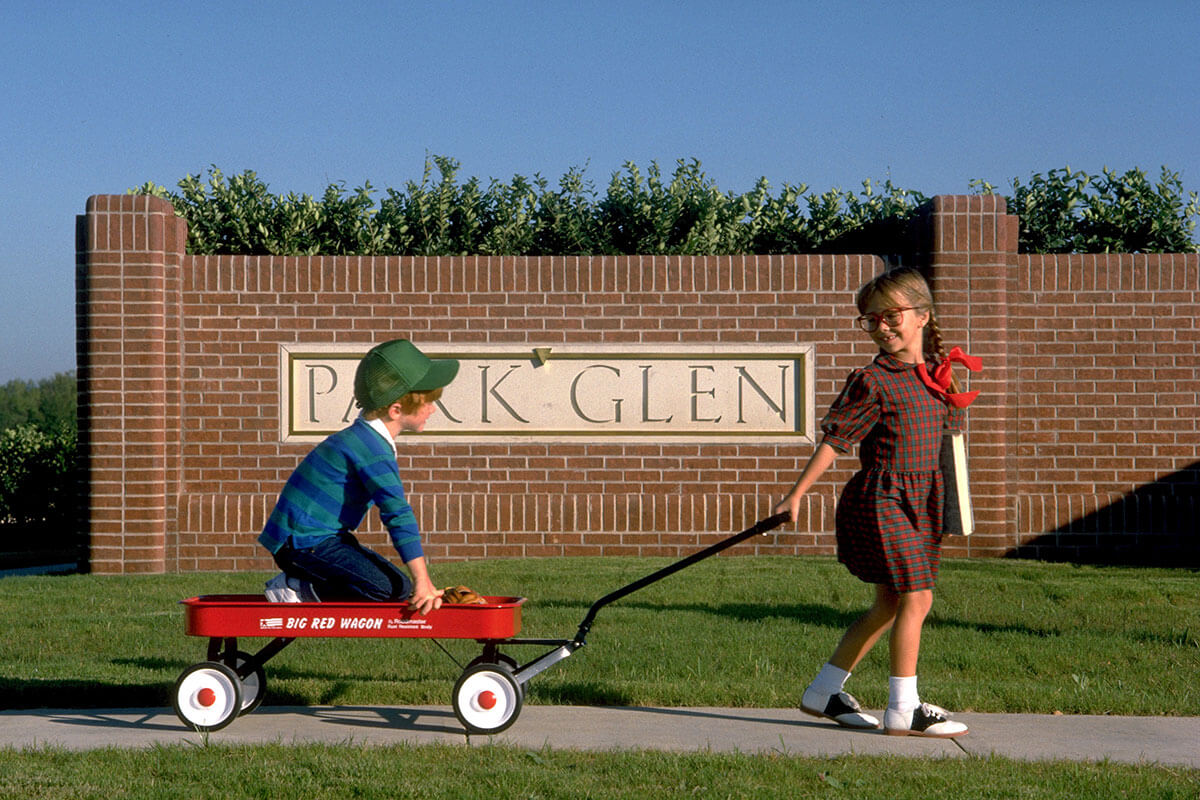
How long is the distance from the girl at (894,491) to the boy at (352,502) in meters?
1.45

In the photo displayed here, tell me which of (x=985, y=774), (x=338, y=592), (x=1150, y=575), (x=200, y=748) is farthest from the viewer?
(x=1150, y=575)

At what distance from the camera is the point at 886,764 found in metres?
4.48

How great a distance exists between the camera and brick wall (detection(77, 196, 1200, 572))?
10641 mm

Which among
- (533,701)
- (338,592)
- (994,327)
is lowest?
(533,701)

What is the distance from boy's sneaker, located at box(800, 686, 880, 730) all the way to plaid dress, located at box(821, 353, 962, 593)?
502mm

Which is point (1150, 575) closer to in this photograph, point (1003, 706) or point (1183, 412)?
point (1183, 412)

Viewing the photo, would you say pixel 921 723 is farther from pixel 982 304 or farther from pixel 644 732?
pixel 982 304

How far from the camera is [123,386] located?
10555 millimetres

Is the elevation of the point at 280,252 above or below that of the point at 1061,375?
above

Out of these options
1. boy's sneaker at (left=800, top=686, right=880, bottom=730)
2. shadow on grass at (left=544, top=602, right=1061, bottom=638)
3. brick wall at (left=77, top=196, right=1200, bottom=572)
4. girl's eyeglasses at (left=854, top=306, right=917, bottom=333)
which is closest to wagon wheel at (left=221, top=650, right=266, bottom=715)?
boy's sneaker at (left=800, top=686, right=880, bottom=730)

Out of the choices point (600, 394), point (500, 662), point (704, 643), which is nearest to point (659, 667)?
point (704, 643)

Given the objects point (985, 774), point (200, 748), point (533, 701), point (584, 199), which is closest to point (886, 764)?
point (985, 774)

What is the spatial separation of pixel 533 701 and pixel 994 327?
6.20m

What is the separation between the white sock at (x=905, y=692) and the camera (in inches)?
196
